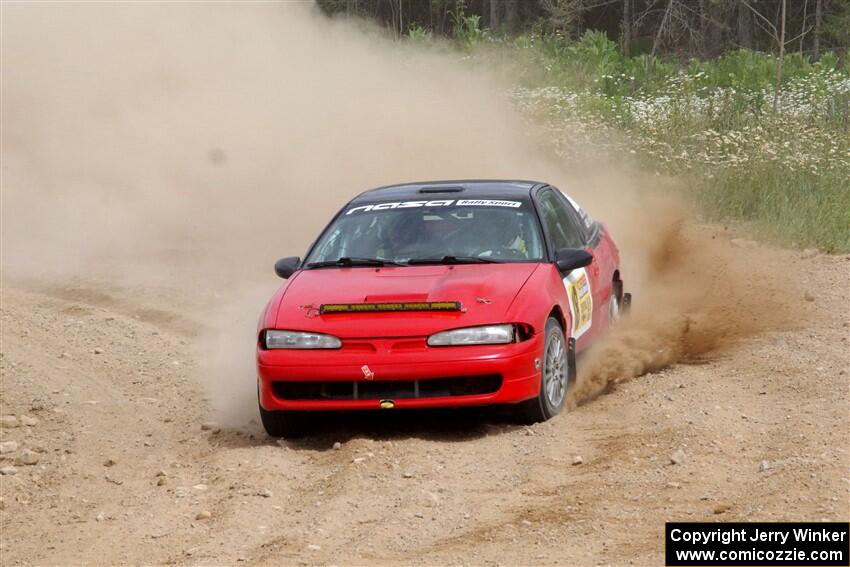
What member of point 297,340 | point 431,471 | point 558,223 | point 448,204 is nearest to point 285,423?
point 297,340

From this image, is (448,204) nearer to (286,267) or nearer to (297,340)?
(286,267)

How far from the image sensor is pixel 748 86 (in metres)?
20.9

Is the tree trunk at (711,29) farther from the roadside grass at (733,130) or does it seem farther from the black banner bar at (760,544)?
the black banner bar at (760,544)

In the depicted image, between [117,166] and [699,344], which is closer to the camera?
[699,344]

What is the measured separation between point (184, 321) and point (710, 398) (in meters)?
6.24

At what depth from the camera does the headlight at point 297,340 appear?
27.2 ft

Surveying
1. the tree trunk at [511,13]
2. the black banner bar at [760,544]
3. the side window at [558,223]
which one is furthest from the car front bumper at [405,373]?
the tree trunk at [511,13]

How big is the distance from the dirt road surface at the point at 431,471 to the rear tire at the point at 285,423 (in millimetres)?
84

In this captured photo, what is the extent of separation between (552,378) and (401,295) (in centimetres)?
104

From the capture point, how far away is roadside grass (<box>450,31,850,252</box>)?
14.9 m

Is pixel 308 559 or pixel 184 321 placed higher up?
pixel 308 559

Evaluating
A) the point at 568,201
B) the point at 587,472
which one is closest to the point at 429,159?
the point at 568,201

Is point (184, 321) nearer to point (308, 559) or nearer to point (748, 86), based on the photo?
point (308, 559)

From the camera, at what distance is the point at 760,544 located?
5.62 m
